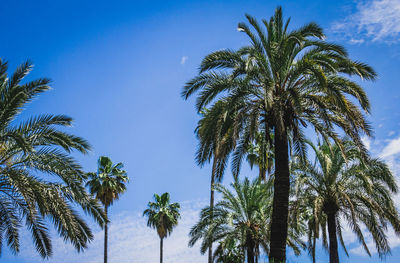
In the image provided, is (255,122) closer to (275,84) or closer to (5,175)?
(275,84)

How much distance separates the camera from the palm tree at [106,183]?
3575cm

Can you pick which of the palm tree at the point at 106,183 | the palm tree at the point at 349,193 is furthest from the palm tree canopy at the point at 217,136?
the palm tree at the point at 106,183

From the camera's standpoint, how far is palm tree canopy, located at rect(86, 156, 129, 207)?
35781mm

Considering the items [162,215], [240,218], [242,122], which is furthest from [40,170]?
[162,215]

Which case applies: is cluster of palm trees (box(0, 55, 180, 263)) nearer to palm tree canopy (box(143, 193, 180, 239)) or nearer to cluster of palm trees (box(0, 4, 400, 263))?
cluster of palm trees (box(0, 4, 400, 263))

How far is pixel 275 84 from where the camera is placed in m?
15.0

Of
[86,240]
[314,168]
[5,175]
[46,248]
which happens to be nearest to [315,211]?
[314,168]

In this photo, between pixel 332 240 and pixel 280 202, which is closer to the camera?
pixel 280 202

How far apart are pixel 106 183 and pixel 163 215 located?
11745 mm

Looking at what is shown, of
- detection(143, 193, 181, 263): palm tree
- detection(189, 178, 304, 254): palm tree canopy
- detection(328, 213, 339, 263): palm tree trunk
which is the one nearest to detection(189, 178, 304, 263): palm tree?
detection(189, 178, 304, 254): palm tree canopy

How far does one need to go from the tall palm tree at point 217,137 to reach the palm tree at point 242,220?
916 cm

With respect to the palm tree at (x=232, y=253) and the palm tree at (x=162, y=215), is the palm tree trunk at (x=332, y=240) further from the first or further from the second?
the palm tree at (x=162, y=215)

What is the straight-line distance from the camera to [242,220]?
84.2 feet

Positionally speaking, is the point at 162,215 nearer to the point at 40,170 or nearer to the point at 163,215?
the point at 163,215
